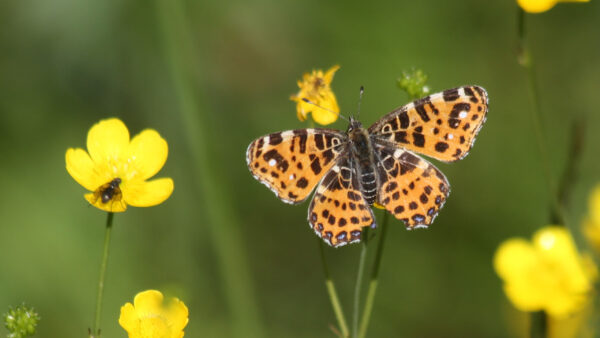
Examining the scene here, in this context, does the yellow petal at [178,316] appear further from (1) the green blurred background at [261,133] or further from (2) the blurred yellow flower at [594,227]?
(2) the blurred yellow flower at [594,227]

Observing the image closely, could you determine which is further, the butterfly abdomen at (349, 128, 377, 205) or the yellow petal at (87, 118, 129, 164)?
the yellow petal at (87, 118, 129, 164)

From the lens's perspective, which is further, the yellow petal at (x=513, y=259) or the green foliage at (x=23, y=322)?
the yellow petal at (x=513, y=259)

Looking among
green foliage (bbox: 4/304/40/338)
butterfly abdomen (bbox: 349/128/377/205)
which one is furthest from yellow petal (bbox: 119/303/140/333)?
butterfly abdomen (bbox: 349/128/377/205)

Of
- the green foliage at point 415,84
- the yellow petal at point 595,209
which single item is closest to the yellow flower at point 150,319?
the green foliage at point 415,84

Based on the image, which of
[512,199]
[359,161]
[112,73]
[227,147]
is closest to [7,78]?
[112,73]

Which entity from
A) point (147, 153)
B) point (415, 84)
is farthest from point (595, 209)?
point (147, 153)

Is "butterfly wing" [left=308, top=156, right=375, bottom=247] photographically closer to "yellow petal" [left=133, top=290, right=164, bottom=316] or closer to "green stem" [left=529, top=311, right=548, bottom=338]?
"yellow petal" [left=133, top=290, right=164, bottom=316]
